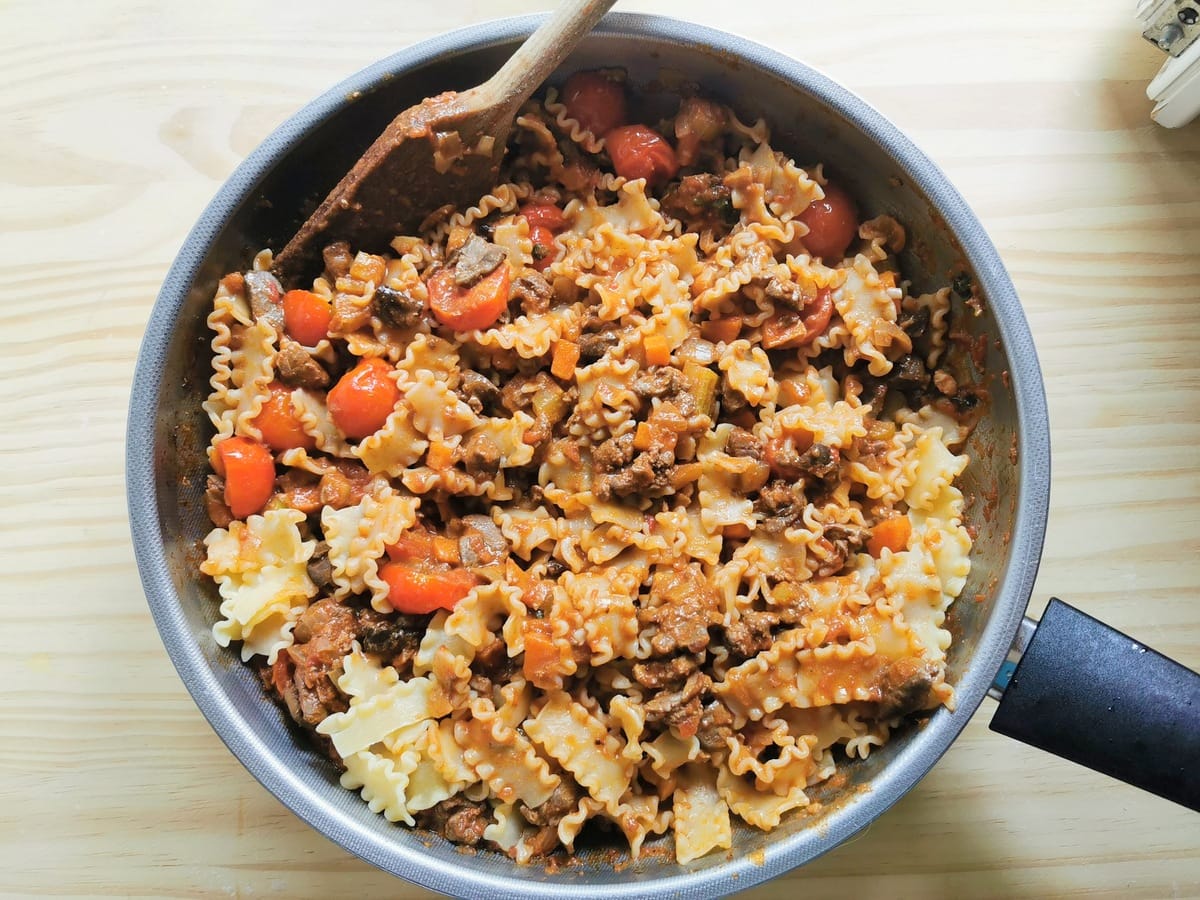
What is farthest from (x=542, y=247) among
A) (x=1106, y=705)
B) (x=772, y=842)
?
(x=1106, y=705)

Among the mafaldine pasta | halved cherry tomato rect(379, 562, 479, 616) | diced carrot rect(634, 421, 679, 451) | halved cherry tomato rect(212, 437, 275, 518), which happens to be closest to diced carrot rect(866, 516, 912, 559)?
the mafaldine pasta

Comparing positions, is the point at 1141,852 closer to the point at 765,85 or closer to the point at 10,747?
the point at 765,85

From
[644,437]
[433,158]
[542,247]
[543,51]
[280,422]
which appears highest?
[543,51]

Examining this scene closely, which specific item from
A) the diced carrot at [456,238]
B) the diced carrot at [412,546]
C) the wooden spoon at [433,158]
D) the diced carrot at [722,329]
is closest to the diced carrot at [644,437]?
the diced carrot at [722,329]

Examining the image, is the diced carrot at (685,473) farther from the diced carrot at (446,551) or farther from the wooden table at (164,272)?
the wooden table at (164,272)

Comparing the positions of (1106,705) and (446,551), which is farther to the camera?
(446,551)

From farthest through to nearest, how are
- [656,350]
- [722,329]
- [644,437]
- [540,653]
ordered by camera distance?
[722,329] → [656,350] → [644,437] → [540,653]

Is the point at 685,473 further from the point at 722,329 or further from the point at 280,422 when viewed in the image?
the point at 280,422
